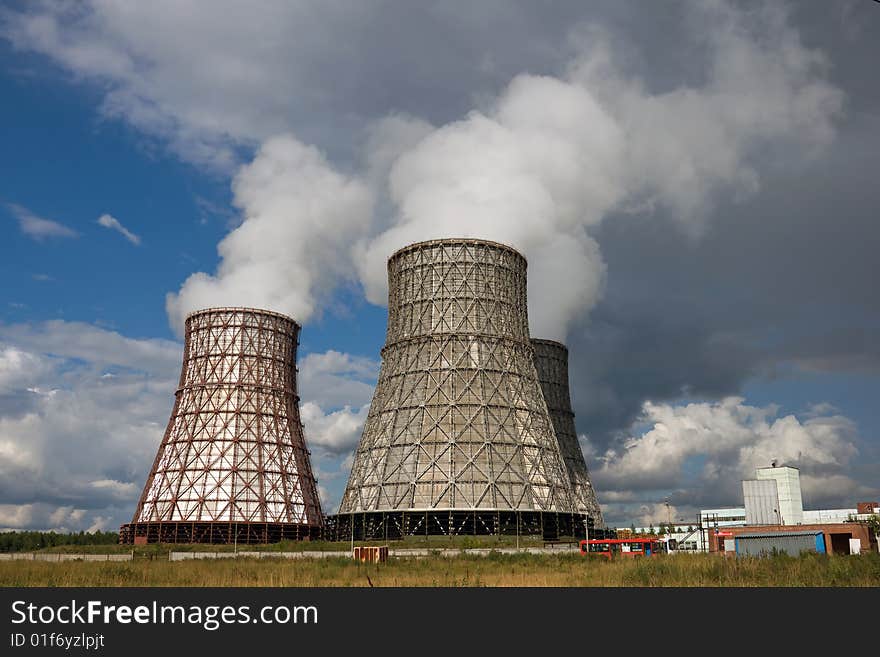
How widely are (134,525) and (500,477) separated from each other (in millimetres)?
36058

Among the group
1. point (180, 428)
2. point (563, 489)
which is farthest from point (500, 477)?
point (180, 428)

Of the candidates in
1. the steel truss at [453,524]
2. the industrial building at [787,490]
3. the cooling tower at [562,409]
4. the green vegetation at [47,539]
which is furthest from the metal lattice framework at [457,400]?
the green vegetation at [47,539]

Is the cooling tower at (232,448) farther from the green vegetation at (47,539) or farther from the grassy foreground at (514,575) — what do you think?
the grassy foreground at (514,575)

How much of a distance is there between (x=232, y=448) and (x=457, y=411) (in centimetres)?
2309

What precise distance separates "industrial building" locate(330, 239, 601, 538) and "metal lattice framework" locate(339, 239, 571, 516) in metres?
0.09

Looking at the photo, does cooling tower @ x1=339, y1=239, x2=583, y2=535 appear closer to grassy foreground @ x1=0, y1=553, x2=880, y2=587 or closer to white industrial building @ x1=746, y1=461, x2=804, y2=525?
grassy foreground @ x1=0, y1=553, x2=880, y2=587

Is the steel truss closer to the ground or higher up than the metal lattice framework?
closer to the ground

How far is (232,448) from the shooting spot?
7012 cm

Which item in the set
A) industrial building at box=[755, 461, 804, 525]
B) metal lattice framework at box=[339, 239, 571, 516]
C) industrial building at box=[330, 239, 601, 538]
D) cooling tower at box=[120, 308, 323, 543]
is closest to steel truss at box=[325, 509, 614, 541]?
industrial building at box=[330, 239, 601, 538]

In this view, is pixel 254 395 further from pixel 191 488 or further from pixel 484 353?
pixel 484 353

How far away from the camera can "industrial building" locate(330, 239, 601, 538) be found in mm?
58781

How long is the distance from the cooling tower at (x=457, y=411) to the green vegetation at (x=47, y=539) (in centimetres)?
5500

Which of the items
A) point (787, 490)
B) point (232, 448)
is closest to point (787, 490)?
point (787, 490)
